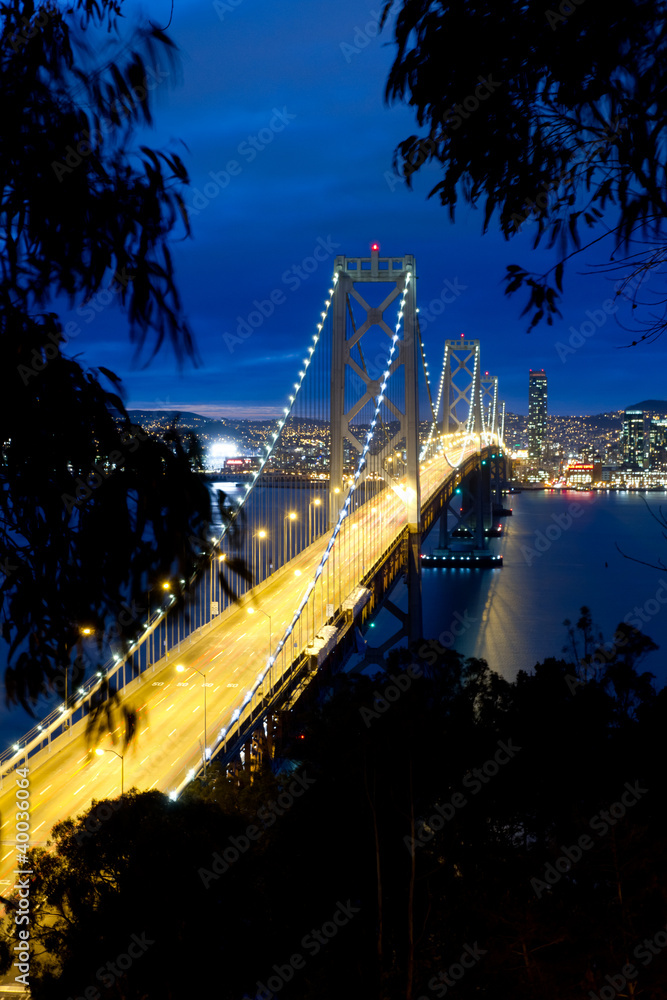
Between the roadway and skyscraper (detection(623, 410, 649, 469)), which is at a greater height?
skyscraper (detection(623, 410, 649, 469))

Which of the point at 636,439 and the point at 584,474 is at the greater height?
the point at 636,439

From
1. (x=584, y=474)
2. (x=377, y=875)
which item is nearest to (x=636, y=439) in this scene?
(x=584, y=474)

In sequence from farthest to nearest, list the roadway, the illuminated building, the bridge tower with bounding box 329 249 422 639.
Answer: the illuminated building < the bridge tower with bounding box 329 249 422 639 < the roadway

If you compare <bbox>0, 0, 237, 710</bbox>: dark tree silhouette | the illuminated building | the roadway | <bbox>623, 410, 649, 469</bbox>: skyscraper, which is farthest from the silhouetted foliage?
<bbox>623, 410, 649, 469</bbox>: skyscraper

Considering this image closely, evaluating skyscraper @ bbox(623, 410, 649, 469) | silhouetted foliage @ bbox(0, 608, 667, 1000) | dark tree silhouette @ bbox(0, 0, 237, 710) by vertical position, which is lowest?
silhouetted foliage @ bbox(0, 608, 667, 1000)

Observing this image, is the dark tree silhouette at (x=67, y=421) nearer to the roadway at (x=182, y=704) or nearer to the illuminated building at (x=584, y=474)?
the roadway at (x=182, y=704)

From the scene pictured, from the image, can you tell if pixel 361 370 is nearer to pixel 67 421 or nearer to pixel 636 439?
pixel 67 421

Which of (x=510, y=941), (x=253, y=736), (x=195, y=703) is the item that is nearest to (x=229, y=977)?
(x=510, y=941)

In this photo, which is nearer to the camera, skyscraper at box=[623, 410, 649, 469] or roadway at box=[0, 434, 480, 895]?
roadway at box=[0, 434, 480, 895]

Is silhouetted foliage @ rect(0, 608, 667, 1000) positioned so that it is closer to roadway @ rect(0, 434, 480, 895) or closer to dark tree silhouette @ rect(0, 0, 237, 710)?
roadway @ rect(0, 434, 480, 895)

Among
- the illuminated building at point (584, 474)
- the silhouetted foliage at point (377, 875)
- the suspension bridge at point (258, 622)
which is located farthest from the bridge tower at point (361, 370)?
the illuminated building at point (584, 474)

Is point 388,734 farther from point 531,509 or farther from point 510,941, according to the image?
point 531,509
